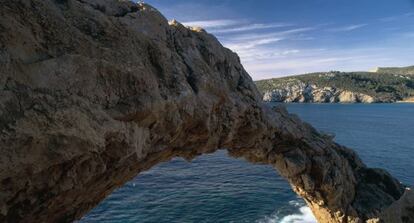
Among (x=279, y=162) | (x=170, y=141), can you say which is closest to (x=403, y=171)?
(x=279, y=162)

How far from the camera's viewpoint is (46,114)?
10500mm

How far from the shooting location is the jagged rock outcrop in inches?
410

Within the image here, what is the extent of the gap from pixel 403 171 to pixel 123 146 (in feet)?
193

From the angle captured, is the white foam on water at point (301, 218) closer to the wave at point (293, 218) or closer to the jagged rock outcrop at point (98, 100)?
the wave at point (293, 218)

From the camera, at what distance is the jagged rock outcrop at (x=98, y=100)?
10422 millimetres

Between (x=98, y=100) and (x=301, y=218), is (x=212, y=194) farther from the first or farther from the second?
(x=98, y=100)

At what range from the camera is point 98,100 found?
40.4ft

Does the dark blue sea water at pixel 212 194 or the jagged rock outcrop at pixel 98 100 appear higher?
the jagged rock outcrop at pixel 98 100

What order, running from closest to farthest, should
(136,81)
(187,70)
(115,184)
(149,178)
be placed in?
(136,81) < (187,70) < (115,184) < (149,178)

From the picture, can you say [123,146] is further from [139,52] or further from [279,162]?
[279,162]

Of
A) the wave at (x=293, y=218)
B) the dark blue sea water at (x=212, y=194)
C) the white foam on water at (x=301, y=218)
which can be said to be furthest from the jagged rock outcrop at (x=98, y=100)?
the dark blue sea water at (x=212, y=194)

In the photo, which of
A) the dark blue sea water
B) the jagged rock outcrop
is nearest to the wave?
the dark blue sea water

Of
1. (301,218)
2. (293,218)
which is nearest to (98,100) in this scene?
(293,218)

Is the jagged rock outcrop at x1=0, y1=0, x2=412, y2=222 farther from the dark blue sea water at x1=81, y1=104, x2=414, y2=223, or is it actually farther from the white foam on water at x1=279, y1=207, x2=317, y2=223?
the dark blue sea water at x1=81, y1=104, x2=414, y2=223
